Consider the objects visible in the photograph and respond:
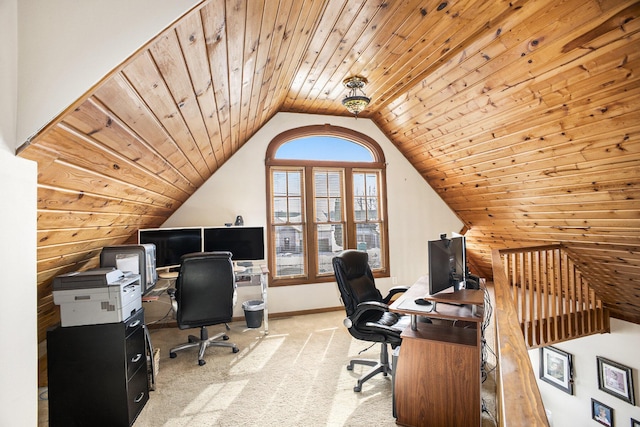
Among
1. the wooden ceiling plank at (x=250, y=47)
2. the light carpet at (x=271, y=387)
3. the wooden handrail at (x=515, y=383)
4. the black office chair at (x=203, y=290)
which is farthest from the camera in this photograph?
the black office chair at (x=203, y=290)

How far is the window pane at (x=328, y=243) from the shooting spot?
5.02 meters

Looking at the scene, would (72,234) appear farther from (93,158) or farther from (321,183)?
(321,183)

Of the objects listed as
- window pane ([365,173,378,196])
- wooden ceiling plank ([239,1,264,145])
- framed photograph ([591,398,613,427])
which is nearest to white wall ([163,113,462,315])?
window pane ([365,173,378,196])

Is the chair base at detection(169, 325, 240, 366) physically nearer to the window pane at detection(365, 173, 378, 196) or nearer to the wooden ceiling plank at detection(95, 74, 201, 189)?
the wooden ceiling plank at detection(95, 74, 201, 189)

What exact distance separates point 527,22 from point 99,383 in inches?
157

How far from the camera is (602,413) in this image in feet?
14.3

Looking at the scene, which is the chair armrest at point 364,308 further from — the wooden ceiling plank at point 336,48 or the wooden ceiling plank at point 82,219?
the wooden ceiling plank at point 336,48

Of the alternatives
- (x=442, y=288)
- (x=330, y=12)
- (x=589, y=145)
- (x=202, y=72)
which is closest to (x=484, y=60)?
(x=589, y=145)

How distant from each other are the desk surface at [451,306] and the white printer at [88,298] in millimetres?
1984

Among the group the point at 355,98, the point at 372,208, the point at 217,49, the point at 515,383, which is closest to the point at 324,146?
the point at 372,208

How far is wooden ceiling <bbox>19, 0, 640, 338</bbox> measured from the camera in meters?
1.44

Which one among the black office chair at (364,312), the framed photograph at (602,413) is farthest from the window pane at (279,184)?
the framed photograph at (602,413)

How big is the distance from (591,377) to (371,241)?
3.54 meters

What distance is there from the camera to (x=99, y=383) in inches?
86.2
